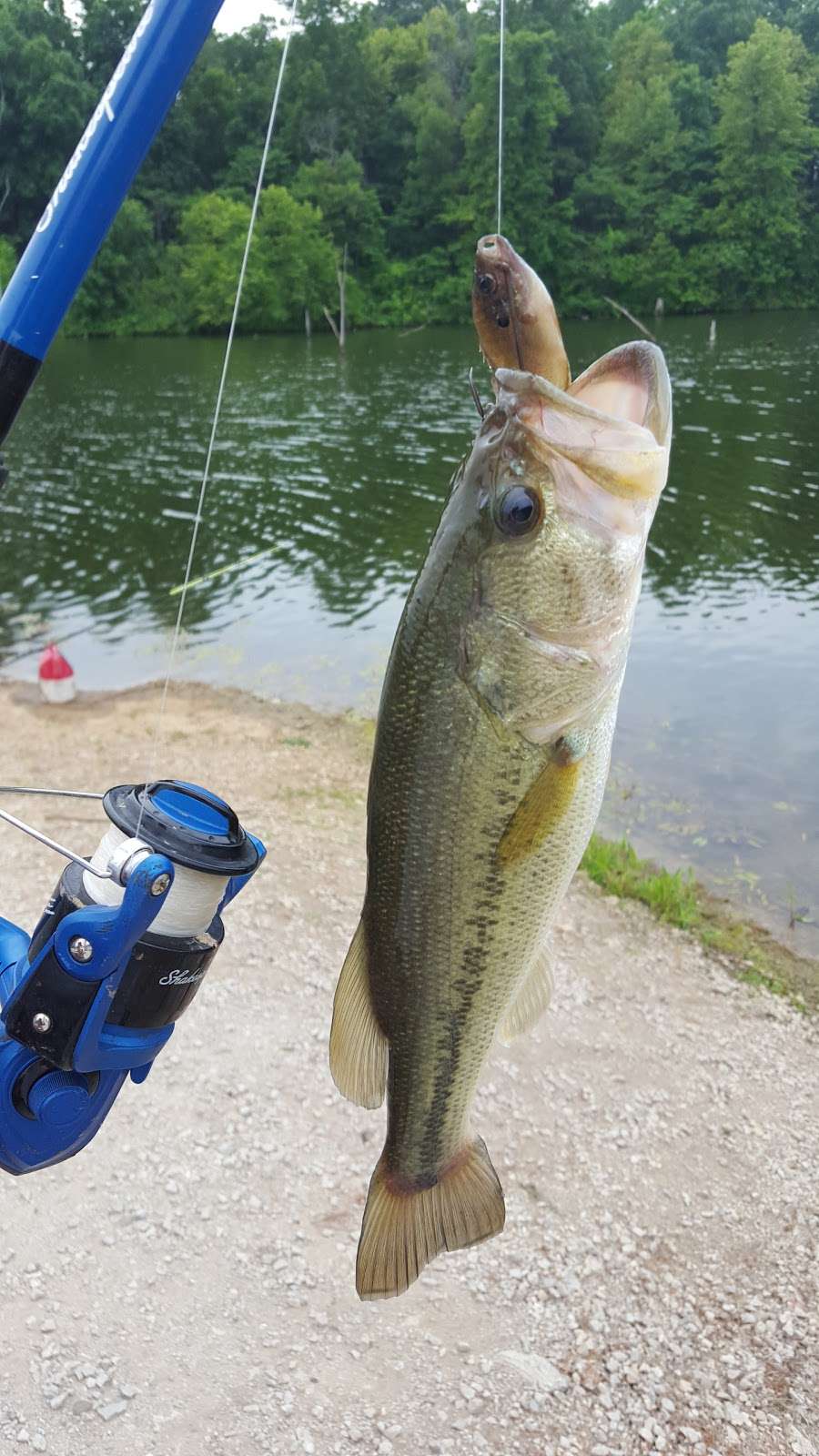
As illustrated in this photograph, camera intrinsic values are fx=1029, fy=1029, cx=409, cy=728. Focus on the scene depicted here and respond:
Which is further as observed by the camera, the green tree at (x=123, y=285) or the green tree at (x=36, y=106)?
the green tree at (x=123, y=285)

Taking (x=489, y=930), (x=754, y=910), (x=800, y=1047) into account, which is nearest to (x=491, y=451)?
(x=489, y=930)

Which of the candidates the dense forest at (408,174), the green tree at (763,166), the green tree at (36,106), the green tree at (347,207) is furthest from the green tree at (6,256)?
the green tree at (763,166)

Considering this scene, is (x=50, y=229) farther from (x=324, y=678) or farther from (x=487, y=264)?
(x=324, y=678)

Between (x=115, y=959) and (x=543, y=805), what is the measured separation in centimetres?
89

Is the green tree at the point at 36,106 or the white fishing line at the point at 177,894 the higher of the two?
the green tree at the point at 36,106

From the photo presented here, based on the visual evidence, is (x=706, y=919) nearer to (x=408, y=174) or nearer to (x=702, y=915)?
(x=702, y=915)

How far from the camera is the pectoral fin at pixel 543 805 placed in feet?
5.74

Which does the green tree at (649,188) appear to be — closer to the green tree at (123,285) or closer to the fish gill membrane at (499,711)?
the green tree at (123,285)

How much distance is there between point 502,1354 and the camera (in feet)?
11.9

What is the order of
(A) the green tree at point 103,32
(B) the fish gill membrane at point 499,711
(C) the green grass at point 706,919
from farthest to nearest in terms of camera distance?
(A) the green tree at point 103,32 → (C) the green grass at point 706,919 → (B) the fish gill membrane at point 499,711

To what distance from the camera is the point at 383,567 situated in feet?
50.4

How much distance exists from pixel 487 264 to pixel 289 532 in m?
15.9

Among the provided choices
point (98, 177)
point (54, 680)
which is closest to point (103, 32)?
point (54, 680)

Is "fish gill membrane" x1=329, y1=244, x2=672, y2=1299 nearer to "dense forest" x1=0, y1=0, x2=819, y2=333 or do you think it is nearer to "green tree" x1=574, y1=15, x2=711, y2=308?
"dense forest" x1=0, y1=0, x2=819, y2=333
